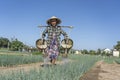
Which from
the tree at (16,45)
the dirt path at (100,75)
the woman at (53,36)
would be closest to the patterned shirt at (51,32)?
the woman at (53,36)

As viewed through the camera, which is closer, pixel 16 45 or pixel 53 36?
pixel 53 36

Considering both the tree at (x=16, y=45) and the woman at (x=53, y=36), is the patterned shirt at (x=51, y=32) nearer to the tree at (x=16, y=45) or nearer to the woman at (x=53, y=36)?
the woman at (x=53, y=36)

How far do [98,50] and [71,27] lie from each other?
228ft

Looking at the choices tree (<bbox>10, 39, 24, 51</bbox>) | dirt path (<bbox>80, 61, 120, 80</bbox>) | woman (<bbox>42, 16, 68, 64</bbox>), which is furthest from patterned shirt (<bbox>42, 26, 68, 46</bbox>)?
tree (<bbox>10, 39, 24, 51</bbox>)

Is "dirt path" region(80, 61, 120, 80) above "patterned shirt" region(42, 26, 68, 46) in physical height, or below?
below

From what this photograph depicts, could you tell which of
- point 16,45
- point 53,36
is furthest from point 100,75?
point 16,45

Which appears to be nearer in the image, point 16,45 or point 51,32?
point 51,32

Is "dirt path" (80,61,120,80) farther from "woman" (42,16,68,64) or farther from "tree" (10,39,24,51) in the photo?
"tree" (10,39,24,51)

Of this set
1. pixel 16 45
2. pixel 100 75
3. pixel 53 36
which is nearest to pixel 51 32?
pixel 53 36

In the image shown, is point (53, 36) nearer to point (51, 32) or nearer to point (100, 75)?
point (51, 32)

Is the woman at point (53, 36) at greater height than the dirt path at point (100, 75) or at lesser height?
greater

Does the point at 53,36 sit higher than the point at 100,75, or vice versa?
the point at 53,36

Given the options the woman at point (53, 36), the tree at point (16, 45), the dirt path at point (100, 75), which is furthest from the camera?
the tree at point (16, 45)

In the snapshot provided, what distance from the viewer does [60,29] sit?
8.36 metres
